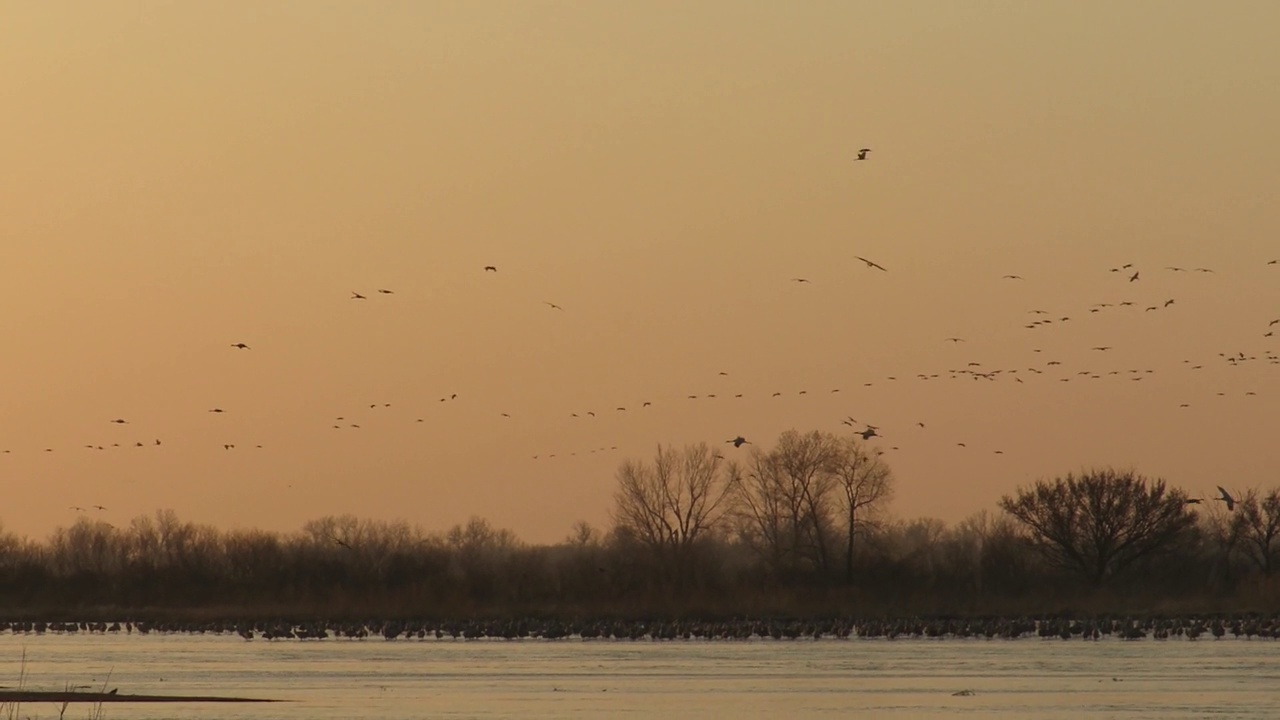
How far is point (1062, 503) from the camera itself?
92.9 meters

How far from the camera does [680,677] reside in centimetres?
4775

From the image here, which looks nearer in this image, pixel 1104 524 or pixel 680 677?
pixel 680 677

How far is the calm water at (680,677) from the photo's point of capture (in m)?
38.8

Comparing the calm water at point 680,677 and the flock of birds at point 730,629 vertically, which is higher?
the flock of birds at point 730,629

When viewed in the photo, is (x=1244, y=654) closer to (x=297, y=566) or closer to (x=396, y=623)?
(x=396, y=623)

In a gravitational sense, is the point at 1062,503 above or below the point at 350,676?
above

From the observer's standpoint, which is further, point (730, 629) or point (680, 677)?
point (730, 629)

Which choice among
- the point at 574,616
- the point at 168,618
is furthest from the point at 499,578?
the point at 168,618

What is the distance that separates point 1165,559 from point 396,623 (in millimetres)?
35454

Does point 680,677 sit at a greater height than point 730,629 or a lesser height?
lesser

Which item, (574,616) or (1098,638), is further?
(574,616)

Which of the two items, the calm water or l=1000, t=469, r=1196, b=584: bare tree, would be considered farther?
l=1000, t=469, r=1196, b=584: bare tree

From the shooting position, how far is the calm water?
38844 millimetres

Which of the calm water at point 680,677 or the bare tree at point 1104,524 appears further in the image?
the bare tree at point 1104,524
